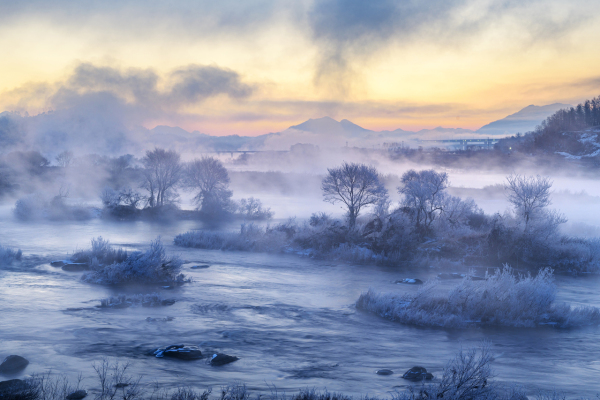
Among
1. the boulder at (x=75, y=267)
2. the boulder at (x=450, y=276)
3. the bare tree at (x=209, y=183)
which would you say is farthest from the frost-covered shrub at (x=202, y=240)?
the bare tree at (x=209, y=183)

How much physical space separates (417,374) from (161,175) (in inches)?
2114

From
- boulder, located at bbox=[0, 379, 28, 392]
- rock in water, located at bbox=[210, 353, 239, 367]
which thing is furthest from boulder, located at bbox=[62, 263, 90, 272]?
boulder, located at bbox=[0, 379, 28, 392]

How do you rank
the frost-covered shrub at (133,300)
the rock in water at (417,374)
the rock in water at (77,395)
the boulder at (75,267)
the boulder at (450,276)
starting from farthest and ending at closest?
1. the boulder at (450,276)
2. the boulder at (75,267)
3. the frost-covered shrub at (133,300)
4. the rock in water at (417,374)
5. the rock in water at (77,395)

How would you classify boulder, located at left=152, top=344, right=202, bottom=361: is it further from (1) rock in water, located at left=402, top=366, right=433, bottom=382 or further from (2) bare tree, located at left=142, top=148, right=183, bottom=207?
(2) bare tree, located at left=142, top=148, right=183, bottom=207

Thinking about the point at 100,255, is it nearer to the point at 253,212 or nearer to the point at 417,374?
the point at 417,374

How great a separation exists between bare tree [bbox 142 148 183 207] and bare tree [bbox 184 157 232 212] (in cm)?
176

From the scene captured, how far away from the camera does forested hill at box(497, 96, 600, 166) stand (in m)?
97.6

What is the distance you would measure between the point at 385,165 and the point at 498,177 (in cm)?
3284

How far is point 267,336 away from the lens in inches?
614

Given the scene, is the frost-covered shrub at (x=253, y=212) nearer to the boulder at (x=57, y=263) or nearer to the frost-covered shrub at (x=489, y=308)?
the boulder at (x=57, y=263)

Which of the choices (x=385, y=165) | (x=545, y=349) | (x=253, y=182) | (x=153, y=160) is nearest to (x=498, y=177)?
(x=385, y=165)

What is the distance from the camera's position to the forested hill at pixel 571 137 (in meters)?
97.6

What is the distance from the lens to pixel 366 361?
1318cm

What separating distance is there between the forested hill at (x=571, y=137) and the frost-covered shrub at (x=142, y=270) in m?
94.1
